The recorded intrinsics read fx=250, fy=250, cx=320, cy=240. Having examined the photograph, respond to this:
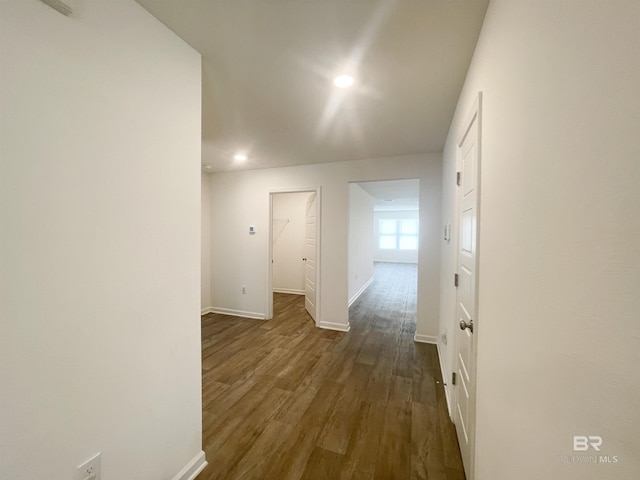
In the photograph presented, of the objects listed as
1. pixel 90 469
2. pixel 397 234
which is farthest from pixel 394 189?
pixel 397 234

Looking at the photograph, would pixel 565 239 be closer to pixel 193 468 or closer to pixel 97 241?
pixel 97 241

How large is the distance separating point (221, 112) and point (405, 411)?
2961mm

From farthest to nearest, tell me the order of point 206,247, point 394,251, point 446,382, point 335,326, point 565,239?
1. point 394,251
2. point 206,247
3. point 335,326
4. point 446,382
5. point 565,239

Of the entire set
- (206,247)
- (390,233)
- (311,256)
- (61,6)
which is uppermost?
(61,6)

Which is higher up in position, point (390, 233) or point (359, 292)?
point (390, 233)

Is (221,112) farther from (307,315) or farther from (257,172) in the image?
(307,315)

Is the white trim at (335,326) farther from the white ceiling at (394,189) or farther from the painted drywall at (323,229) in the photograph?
the white ceiling at (394,189)

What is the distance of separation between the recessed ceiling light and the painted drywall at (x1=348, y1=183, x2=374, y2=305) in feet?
9.36

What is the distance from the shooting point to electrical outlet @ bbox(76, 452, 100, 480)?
0.97 meters

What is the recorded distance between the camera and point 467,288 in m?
1.55

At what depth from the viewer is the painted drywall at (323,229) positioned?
329 centimetres

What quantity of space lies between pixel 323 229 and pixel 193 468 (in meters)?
2.90

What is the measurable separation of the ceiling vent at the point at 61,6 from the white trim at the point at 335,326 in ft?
12.3

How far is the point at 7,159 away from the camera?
30.5 inches
